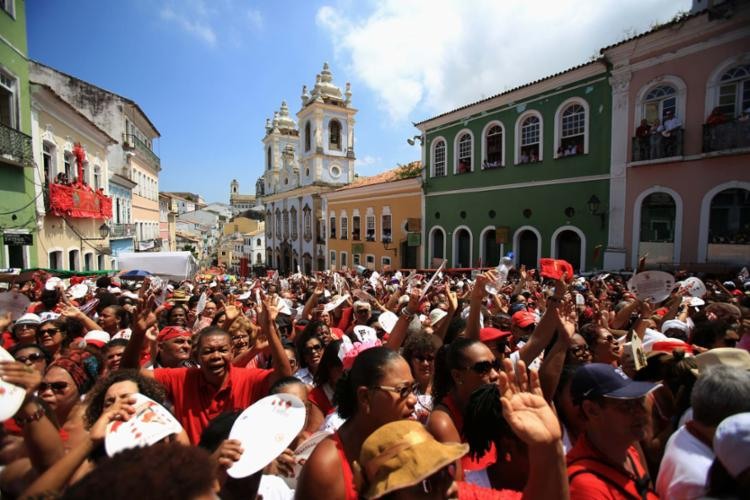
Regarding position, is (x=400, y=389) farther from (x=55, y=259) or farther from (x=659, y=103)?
(x=55, y=259)

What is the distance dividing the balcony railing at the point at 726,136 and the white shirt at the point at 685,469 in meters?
13.1

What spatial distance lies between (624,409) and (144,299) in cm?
313

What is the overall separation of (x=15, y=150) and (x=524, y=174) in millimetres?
17350

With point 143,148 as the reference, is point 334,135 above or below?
above

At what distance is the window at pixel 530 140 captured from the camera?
16750mm

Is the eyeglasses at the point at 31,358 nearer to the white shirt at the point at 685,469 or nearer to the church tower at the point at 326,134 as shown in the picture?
the white shirt at the point at 685,469

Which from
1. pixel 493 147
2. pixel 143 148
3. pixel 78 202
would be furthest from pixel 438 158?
pixel 143 148

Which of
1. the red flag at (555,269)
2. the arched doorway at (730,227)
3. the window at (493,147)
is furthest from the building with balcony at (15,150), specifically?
the arched doorway at (730,227)

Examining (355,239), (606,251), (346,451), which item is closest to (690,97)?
(606,251)

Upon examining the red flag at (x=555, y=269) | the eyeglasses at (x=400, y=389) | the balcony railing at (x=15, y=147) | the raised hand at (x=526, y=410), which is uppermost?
the balcony railing at (x=15, y=147)

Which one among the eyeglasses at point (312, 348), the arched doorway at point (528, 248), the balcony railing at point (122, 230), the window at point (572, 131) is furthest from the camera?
the balcony railing at point (122, 230)

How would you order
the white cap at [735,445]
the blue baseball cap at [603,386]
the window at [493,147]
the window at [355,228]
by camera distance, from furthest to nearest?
the window at [355,228], the window at [493,147], the blue baseball cap at [603,386], the white cap at [735,445]

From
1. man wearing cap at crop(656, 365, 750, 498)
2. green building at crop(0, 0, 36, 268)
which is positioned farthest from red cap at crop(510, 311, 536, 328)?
green building at crop(0, 0, 36, 268)

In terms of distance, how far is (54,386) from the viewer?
2.56 metres
